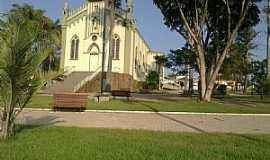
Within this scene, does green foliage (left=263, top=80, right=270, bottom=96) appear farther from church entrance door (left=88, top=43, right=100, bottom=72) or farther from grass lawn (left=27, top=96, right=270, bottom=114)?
church entrance door (left=88, top=43, right=100, bottom=72)

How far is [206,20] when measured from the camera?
93.8 feet

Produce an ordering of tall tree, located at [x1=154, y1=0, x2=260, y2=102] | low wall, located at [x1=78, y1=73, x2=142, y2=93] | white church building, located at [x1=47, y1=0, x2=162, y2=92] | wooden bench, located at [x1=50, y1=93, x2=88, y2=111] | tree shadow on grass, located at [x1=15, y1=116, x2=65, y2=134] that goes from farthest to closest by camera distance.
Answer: white church building, located at [x1=47, y1=0, x2=162, y2=92] < low wall, located at [x1=78, y1=73, x2=142, y2=93] < tall tree, located at [x1=154, y1=0, x2=260, y2=102] < wooden bench, located at [x1=50, y1=93, x2=88, y2=111] < tree shadow on grass, located at [x1=15, y1=116, x2=65, y2=134]

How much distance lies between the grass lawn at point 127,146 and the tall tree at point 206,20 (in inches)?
678

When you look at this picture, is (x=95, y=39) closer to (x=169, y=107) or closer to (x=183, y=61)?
(x=183, y=61)

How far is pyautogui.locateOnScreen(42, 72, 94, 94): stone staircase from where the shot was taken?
128 ft

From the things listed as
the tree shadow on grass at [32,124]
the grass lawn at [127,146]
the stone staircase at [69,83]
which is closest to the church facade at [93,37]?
the stone staircase at [69,83]

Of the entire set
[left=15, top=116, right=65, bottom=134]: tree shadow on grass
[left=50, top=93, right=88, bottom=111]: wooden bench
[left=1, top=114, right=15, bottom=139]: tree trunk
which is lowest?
[left=15, top=116, right=65, bottom=134]: tree shadow on grass

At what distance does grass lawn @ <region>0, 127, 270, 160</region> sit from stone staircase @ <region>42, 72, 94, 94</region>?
1108 inches


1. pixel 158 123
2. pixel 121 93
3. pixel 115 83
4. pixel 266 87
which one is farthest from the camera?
pixel 115 83

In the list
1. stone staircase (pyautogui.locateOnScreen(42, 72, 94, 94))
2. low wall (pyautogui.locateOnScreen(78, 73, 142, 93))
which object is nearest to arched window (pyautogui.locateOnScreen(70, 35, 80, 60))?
stone staircase (pyautogui.locateOnScreen(42, 72, 94, 94))

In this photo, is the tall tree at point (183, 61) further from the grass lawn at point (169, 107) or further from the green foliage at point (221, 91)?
the grass lawn at point (169, 107)

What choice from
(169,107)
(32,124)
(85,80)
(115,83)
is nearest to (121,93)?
(169,107)

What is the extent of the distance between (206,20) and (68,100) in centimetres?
1436

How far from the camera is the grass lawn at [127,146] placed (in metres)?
6.85
